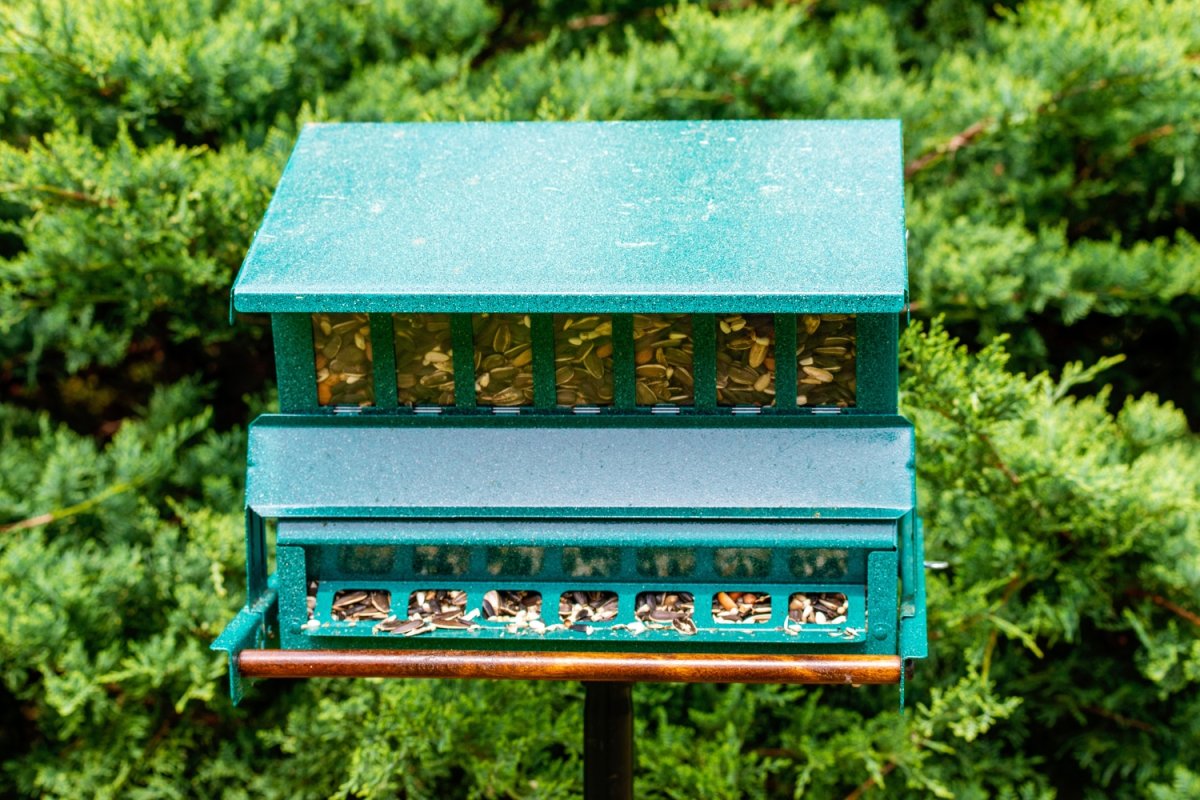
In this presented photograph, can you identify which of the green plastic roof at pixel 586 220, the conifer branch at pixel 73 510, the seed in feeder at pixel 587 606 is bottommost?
the conifer branch at pixel 73 510

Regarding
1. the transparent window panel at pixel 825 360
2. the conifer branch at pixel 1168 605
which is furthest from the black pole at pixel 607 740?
the conifer branch at pixel 1168 605

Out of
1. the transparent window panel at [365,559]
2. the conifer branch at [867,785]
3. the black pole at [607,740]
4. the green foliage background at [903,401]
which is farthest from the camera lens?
the conifer branch at [867,785]

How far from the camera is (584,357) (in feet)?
6.53

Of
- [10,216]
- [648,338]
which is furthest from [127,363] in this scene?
[648,338]

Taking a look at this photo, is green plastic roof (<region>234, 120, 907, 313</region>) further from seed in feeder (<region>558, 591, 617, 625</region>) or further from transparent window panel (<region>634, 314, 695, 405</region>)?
seed in feeder (<region>558, 591, 617, 625</region>)

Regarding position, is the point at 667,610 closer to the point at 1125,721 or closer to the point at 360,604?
the point at 360,604

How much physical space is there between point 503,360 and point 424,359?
129 millimetres

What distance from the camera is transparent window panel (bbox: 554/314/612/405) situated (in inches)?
78.2

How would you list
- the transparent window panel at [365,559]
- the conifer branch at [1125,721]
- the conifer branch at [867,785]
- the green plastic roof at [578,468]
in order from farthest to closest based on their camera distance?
the conifer branch at [1125,721] → the conifer branch at [867,785] → the transparent window panel at [365,559] → the green plastic roof at [578,468]

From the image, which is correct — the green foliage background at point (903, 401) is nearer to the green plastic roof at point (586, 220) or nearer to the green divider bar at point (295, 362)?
the green plastic roof at point (586, 220)

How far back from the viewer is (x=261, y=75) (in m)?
3.39

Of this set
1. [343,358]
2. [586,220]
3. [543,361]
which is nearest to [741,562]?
[543,361]

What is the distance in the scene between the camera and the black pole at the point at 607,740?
7.26 ft

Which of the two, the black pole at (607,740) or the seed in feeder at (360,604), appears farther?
the black pole at (607,740)
